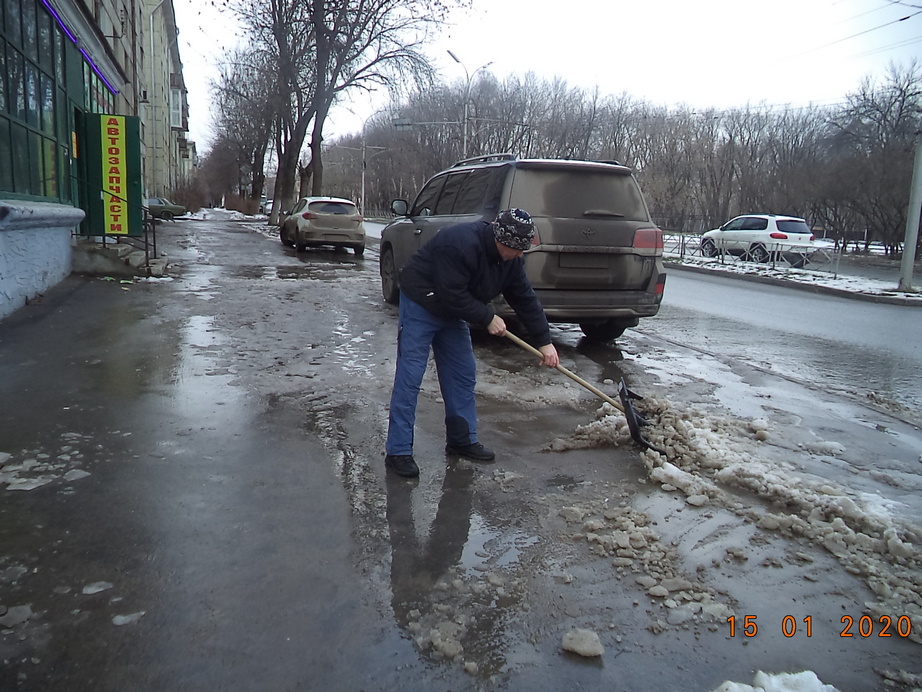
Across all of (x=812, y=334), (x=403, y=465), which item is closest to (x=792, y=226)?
(x=812, y=334)

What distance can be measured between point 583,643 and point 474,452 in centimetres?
185

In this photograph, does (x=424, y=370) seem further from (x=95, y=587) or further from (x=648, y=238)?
(x=648, y=238)

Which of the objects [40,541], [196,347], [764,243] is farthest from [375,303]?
[764,243]

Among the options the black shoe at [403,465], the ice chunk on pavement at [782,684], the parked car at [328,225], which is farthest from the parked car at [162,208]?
the ice chunk on pavement at [782,684]

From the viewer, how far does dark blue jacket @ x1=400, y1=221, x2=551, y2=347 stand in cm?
388

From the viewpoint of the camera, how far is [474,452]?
13.9 feet

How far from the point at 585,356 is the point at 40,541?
214 inches

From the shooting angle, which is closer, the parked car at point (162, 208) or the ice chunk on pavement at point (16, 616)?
the ice chunk on pavement at point (16, 616)

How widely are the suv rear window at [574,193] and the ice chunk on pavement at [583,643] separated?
4864 millimetres

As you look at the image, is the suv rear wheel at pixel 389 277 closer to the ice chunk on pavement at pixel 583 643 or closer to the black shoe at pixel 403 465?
the black shoe at pixel 403 465

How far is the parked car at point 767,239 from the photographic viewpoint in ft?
73.4
